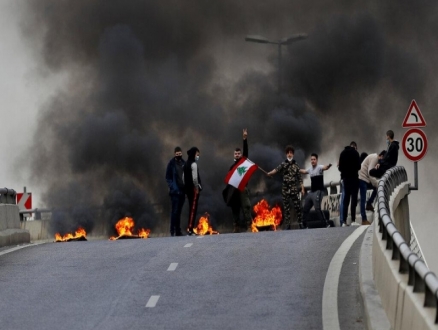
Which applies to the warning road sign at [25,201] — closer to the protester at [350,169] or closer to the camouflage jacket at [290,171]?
the camouflage jacket at [290,171]

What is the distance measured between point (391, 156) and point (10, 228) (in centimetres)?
769

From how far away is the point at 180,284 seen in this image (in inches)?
565

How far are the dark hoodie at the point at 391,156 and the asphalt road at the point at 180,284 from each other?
5.19 meters

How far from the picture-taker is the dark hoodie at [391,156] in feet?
79.9

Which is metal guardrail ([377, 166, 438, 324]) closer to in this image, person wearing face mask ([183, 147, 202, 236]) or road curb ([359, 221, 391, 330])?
road curb ([359, 221, 391, 330])

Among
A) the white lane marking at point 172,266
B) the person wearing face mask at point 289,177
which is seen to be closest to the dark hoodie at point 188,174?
the person wearing face mask at point 289,177

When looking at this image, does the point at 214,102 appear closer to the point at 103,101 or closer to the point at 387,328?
the point at 103,101

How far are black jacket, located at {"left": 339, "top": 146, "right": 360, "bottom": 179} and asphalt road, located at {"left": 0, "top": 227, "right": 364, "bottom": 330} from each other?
177 inches

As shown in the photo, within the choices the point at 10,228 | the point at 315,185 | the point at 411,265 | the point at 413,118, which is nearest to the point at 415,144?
the point at 413,118

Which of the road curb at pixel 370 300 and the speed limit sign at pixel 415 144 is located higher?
the speed limit sign at pixel 415 144

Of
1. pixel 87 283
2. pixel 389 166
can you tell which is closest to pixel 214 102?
pixel 389 166

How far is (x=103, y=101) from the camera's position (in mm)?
61438

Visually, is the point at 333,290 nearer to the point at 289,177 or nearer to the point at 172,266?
the point at 172,266

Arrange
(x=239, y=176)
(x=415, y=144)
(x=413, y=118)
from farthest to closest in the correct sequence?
(x=415, y=144), (x=413, y=118), (x=239, y=176)
